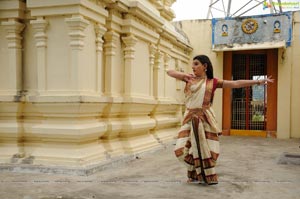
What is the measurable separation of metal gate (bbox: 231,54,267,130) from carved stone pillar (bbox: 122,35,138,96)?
660 centimetres

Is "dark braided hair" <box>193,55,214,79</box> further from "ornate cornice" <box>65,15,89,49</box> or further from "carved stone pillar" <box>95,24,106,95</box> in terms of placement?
"carved stone pillar" <box>95,24,106,95</box>

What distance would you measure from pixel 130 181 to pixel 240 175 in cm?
163

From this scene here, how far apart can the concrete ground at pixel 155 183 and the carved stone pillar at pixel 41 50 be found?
136 cm

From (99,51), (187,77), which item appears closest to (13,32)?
(99,51)

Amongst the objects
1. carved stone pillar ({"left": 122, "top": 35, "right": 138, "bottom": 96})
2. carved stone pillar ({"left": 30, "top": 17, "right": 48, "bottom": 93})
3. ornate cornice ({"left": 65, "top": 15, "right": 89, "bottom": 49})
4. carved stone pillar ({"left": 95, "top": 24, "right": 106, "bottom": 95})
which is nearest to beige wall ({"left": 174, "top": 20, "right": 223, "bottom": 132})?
carved stone pillar ({"left": 122, "top": 35, "right": 138, "bottom": 96})

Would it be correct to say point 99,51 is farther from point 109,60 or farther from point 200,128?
point 200,128

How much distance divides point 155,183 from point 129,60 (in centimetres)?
303

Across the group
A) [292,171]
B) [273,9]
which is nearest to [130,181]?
[292,171]

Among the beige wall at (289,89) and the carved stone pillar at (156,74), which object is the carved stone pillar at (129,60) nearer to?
the carved stone pillar at (156,74)

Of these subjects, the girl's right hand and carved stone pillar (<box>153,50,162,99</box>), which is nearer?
the girl's right hand

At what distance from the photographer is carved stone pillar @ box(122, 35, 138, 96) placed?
714 centimetres

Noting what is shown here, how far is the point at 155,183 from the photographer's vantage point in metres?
4.80

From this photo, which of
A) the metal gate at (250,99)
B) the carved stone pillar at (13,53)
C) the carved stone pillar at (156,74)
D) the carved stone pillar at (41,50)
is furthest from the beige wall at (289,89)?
the carved stone pillar at (13,53)

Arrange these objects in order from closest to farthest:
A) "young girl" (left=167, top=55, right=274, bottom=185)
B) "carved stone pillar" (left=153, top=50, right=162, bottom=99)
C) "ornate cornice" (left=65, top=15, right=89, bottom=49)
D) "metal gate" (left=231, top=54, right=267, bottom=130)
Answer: "young girl" (left=167, top=55, right=274, bottom=185), "ornate cornice" (left=65, top=15, right=89, bottom=49), "carved stone pillar" (left=153, top=50, right=162, bottom=99), "metal gate" (left=231, top=54, right=267, bottom=130)
